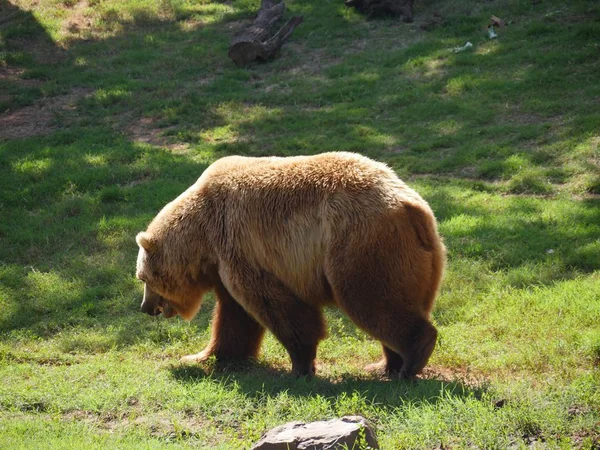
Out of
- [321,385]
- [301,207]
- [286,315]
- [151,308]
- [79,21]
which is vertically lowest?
[321,385]

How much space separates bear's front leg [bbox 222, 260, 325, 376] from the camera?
7141 millimetres

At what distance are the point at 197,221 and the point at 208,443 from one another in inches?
95.2

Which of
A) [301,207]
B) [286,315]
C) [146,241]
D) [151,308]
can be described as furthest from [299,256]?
[151,308]

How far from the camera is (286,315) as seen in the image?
23.4 ft

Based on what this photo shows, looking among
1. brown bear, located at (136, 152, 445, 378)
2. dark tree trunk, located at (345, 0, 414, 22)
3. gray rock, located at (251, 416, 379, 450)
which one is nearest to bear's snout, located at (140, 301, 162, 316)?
brown bear, located at (136, 152, 445, 378)

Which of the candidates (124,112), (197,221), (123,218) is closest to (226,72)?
(124,112)

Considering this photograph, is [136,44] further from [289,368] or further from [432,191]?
[289,368]

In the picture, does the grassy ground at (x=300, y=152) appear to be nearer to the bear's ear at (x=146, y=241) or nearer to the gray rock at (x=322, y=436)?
the gray rock at (x=322, y=436)

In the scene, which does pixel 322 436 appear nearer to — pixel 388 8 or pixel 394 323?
pixel 394 323

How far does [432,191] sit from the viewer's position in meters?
11.6

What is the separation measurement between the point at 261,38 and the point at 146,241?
36.4 feet

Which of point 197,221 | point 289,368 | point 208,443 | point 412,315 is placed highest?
point 197,221

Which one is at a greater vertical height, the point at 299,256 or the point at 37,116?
the point at 299,256

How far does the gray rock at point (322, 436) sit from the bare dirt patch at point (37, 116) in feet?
38.5
